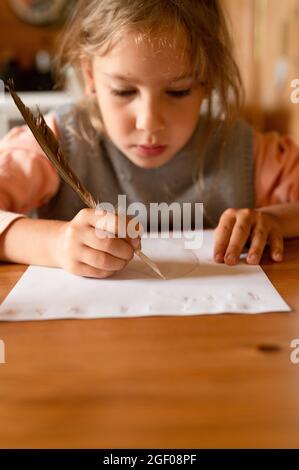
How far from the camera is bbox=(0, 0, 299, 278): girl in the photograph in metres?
0.76

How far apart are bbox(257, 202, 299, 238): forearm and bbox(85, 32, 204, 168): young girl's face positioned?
223mm

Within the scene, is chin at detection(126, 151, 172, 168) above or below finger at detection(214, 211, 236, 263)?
above

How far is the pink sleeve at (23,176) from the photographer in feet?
3.14

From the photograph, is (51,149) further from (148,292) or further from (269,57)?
(269,57)

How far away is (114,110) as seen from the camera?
0.94m

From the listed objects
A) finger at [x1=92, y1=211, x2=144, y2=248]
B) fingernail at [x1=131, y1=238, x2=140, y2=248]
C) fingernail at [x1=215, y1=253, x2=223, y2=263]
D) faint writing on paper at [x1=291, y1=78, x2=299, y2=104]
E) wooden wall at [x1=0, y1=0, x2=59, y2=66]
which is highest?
wooden wall at [x1=0, y1=0, x2=59, y2=66]

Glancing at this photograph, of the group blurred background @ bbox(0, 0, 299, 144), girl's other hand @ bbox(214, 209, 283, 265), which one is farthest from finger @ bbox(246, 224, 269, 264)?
blurred background @ bbox(0, 0, 299, 144)

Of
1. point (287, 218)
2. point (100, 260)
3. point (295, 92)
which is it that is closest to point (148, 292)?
point (100, 260)

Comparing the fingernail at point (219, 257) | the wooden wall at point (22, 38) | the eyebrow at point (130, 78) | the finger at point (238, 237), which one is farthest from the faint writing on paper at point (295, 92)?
the wooden wall at point (22, 38)

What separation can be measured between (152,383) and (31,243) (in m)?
0.37

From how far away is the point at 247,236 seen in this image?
2.59ft

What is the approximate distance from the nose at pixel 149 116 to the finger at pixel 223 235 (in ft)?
0.65

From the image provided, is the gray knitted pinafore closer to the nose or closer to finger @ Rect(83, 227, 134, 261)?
the nose

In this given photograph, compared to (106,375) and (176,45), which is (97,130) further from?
(106,375)
